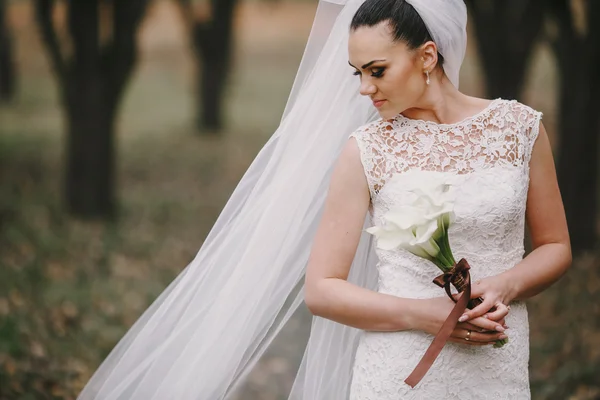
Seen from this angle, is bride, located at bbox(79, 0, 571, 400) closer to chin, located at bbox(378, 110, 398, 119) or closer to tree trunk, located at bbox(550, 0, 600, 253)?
chin, located at bbox(378, 110, 398, 119)

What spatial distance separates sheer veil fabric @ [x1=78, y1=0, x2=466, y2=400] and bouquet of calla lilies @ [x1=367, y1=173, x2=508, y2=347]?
73cm

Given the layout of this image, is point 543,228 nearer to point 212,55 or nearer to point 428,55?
point 428,55

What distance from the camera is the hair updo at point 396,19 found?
8.96ft

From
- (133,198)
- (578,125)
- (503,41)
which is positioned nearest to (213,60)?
(133,198)

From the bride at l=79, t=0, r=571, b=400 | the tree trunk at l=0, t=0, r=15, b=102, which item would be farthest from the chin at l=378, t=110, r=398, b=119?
the tree trunk at l=0, t=0, r=15, b=102

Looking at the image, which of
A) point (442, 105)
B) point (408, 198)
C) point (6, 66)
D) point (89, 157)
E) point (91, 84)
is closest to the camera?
point (408, 198)

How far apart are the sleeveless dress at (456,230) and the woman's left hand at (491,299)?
9 cm

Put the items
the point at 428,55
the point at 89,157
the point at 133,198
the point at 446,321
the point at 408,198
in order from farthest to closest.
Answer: the point at 133,198 → the point at 89,157 → the point at 428,55 → the point at 408,198 → the point at 446,321

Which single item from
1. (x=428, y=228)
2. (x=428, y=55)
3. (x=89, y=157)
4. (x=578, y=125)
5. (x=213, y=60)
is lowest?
(x=89, y=157)

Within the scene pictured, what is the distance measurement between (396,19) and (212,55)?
17.5 metres

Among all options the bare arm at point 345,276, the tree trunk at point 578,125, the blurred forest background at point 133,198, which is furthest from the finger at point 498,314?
the tree trunk at point 578,125

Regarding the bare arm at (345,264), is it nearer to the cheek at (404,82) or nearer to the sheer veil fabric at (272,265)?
the cheek at (404,82)

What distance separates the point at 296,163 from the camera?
3.20m

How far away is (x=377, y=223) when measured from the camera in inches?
111
